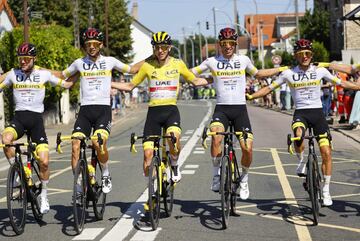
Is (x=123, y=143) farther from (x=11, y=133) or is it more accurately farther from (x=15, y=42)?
(x=11, y=133)

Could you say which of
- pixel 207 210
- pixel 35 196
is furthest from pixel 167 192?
pixel 35 196

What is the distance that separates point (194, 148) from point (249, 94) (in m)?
9.71

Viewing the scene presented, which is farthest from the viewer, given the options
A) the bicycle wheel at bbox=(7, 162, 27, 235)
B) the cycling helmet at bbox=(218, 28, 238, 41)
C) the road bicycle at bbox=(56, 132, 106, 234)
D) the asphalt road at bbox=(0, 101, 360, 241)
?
the cycling helmet at bbox=(218, 28, 238, 41)

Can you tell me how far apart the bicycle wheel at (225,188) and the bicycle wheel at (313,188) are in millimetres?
957

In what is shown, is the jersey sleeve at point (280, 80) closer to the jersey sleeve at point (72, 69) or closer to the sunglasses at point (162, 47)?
the sunglasses at point (162, 47)

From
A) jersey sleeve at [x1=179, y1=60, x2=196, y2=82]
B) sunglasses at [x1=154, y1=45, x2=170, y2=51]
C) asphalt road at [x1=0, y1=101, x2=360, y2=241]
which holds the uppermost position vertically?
sunglasses at [x1=154, y1=45, x2=170, y2=51]

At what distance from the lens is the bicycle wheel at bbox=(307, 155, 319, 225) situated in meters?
8.30

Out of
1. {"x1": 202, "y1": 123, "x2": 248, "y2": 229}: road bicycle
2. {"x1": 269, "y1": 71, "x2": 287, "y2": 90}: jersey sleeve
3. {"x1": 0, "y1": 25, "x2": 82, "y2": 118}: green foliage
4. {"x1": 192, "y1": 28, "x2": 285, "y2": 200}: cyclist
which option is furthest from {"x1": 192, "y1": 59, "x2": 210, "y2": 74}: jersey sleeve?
{"x1": 0, "y1": 25, "x2": 82, "y2": 118}: green foliage

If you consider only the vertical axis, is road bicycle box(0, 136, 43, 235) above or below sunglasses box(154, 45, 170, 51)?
below

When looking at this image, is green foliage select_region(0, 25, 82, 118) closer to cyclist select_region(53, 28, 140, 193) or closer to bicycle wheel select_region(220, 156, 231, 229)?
cyclist select_region(53, 28, 140, 193)

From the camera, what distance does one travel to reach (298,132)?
904 centimetres

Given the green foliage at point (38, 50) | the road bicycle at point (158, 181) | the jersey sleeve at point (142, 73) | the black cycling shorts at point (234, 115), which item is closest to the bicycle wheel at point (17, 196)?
the road bicycle at point (158, 181)

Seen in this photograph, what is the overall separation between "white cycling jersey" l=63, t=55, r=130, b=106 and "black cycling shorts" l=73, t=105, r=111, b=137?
0.07 metres

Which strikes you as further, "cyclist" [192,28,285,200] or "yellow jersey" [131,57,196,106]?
"cyclist" [192,28,285,200]
